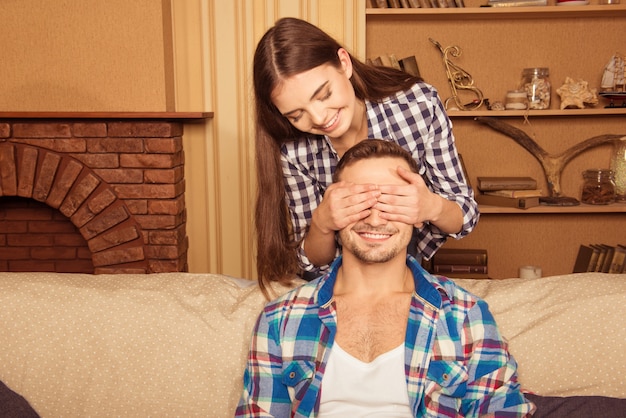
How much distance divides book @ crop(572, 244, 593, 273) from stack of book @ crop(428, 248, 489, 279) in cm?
51

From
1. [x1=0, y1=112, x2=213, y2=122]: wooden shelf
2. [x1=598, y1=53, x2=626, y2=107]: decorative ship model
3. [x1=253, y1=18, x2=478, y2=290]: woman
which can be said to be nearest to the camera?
[x1=253, y1=18, x2=478, y2=290]: woman

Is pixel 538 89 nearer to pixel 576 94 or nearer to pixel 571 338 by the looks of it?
pixel 576 94

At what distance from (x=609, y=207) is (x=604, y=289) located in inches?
69.1

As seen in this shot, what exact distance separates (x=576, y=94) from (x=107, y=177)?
7.37ft

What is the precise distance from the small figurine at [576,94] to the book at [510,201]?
1.58ft

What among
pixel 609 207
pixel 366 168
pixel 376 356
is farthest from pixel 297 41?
pixel 609 207

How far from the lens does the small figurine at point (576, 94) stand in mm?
3307

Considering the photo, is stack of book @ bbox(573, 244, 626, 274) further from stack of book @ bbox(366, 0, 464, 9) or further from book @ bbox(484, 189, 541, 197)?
stack of book @ bbox(366, 0, 464, 9)

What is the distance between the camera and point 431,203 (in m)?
1.54

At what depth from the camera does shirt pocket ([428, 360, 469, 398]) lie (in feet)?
4.62

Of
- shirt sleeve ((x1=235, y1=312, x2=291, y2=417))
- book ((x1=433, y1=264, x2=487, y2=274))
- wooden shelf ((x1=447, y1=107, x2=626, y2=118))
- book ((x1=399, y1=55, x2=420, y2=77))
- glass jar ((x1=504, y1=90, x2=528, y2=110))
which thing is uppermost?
book ((x1=399, y1=55, x2=420, y2=77))

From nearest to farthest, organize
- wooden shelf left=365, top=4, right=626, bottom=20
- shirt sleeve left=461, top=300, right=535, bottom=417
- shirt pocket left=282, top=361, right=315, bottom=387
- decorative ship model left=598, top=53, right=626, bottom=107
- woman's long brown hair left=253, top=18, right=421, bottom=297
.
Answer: shirt sleeve left=461, top=300, right=535, bottom=417, shirt pocket left=282, top=361, right=315, bottom=387, woman's long brown hair left=253, top=18, right=421, bottom=297, wooden shelf left=365, top=4, right=626, bottom=20, decorative ship model left=598, top=53, right=626, bottom=107

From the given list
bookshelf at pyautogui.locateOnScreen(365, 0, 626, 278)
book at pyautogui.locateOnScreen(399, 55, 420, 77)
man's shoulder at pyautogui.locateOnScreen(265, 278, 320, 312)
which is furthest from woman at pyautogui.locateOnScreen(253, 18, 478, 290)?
bookshelf at pyautogui.locateOnScreen(365, 0, 626, 278)

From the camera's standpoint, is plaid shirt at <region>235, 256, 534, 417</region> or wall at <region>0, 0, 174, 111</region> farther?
wall at <region>0, 0, 174, 111</region>
